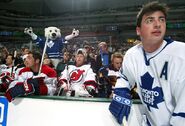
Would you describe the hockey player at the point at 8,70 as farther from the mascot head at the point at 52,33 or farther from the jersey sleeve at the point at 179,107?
the jersey sleeve at the point at 179,107

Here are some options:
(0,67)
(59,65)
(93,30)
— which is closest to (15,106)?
(59,65)

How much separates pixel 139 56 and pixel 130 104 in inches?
16.0

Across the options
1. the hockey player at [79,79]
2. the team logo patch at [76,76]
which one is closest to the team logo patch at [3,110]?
the hockey player at [79,79]

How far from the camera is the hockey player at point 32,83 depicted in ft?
9.21

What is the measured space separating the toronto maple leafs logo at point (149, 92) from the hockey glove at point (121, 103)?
0.60 ft

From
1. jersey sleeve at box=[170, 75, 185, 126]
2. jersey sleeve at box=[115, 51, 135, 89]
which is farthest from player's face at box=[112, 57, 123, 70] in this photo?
jersey sleeve at box=[170, 75, 185, 126]

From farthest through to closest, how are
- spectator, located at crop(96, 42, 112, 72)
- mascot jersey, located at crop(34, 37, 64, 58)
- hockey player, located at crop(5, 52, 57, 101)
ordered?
mascot jersey, located at crop(34, 37, 64, 58), spectator, located at crop(96, 42, 112, 72), hockey player, located at crop(5, 52, 57, 101)

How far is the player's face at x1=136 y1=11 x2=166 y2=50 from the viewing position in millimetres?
1903

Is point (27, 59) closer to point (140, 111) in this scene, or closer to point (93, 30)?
point (140, 111)

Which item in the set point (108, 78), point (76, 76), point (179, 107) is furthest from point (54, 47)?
point (179, 107)

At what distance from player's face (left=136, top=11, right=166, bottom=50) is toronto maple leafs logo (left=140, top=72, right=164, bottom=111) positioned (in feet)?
0.80

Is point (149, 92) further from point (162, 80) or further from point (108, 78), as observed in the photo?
point (108, 78)

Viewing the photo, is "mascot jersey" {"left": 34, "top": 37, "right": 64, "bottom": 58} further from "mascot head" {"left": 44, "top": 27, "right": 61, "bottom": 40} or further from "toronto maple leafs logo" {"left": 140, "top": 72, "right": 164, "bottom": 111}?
"toronto maple leafs logo" {"left": 140, "top": 72, "right": 164, "bottom": 111}

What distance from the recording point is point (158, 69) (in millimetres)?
1943
